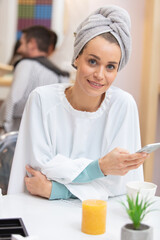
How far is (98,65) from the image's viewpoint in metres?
1.49

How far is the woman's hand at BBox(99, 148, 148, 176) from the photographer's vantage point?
1.36m

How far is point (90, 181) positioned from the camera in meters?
1.49

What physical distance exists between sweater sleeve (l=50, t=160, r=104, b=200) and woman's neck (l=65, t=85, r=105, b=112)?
0.76 ft

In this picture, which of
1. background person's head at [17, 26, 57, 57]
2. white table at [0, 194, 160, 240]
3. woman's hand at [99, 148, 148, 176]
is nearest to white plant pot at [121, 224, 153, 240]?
white table at [0, 194, 160, 240]

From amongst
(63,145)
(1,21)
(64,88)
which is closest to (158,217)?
(63,145)

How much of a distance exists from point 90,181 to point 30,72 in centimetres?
183

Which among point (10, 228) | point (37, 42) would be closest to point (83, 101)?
point (10, 228)

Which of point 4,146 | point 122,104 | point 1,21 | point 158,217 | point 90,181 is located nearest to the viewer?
point 158,217

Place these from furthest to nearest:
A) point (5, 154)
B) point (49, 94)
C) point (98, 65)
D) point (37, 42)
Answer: point (37, 42), point (5, 154), point (49, 94), point (98, 65)

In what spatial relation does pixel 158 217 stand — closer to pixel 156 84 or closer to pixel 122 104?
pixel 122 104

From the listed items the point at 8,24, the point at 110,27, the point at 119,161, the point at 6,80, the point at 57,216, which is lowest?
the point at 57,216

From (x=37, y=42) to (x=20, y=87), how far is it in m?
0.67

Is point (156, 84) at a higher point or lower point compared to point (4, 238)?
higher

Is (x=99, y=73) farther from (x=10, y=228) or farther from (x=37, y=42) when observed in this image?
(x=37, y=42)
